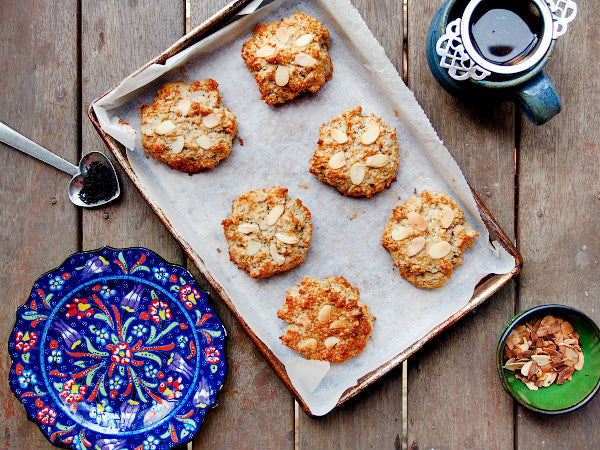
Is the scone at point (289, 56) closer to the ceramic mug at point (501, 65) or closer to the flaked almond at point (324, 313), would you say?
the ceramic mug at point (501, 65)

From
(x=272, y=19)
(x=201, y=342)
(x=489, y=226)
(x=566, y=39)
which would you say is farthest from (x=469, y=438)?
(x=272, y=19)

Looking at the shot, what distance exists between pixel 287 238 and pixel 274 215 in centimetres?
8

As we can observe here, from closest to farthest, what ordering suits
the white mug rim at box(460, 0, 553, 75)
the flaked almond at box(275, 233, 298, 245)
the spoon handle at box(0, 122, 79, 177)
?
the white mug rim at box(460, 0, 553, 75)
the flaked almond at box(275, 233, 298, 245)
the spoon handle at box(0, 122, 79, 177)

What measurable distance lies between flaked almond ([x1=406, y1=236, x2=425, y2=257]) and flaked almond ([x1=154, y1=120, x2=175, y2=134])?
29.6 inches

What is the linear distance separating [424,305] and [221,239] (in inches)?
24.8

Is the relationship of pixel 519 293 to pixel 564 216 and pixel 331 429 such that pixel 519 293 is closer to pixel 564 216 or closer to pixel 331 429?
pixel 564 216

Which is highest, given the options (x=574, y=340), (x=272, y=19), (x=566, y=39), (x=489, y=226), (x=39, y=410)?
(x=272, y=19)

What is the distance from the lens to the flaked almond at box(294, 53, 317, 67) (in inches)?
61.6

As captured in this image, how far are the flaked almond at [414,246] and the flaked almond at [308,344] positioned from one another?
368 millimetres

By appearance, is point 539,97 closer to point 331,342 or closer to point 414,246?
point 414,246

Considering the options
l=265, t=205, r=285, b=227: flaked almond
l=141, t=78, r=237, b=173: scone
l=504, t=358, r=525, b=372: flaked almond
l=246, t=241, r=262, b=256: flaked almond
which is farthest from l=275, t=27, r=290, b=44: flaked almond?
l=504, t=358, r=525, b=372: flaked almond

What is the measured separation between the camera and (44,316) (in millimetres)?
1622

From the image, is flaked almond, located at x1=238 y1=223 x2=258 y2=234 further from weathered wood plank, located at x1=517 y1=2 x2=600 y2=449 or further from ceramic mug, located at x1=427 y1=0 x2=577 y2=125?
weathered wood plank, located at x1=517 y1=2 x2=600 y2=449

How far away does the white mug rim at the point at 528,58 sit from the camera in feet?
4.67
